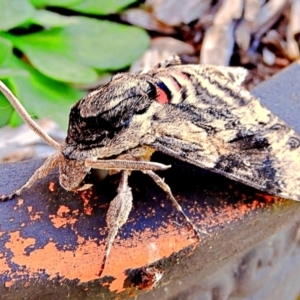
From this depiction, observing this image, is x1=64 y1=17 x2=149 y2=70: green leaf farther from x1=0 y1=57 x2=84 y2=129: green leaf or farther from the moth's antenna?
the moth's antenna

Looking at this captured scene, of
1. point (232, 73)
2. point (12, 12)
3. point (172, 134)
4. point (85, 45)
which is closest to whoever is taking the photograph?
point (172, 134)

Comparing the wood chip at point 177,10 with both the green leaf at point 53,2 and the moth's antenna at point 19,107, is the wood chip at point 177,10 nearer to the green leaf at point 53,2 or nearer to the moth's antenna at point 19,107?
the green leaf at point 53,2

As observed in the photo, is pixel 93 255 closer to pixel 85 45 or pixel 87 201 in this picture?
pixel 87 201

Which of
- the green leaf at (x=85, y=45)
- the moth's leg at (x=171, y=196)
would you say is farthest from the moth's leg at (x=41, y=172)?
the green leaf at (x=85, y=45)

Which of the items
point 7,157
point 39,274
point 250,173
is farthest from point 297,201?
point 7,157

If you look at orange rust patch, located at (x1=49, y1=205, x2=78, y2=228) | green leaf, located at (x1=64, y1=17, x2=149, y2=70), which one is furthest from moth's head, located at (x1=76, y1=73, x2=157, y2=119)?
green leaf, located at (x1=64, y1=17, x2=149, y2=70)

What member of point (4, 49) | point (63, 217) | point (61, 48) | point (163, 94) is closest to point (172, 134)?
point (163, 94)
